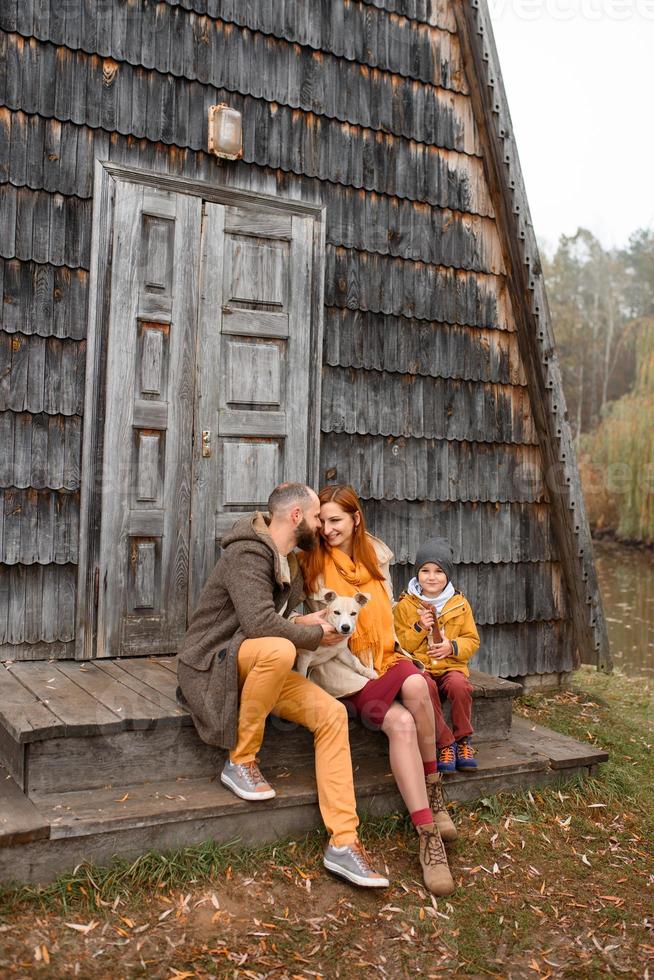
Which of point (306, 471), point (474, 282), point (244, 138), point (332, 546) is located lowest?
point (332, 546)

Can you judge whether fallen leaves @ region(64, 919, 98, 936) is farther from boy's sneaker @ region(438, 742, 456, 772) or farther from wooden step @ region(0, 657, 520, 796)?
boy's sneaker @ region(438, 742, 456, 772)

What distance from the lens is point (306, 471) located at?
5.38 metres

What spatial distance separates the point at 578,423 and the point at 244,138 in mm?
28184

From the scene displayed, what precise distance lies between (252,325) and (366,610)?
1.94m

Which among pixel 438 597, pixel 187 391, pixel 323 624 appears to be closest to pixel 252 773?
pixel 323 624

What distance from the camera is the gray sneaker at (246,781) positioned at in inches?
141

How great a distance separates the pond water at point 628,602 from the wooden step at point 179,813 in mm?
5988

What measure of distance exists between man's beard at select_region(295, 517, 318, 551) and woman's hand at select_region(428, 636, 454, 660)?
74cm

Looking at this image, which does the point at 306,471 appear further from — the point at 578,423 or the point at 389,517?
the point at 578,423

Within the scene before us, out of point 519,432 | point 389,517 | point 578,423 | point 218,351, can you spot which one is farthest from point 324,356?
point 578,423

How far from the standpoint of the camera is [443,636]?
430cm

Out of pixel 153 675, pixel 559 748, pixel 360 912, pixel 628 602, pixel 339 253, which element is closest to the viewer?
pixel 360 912

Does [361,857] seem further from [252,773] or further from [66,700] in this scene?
[66,700]

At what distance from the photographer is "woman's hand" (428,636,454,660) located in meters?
4.25
